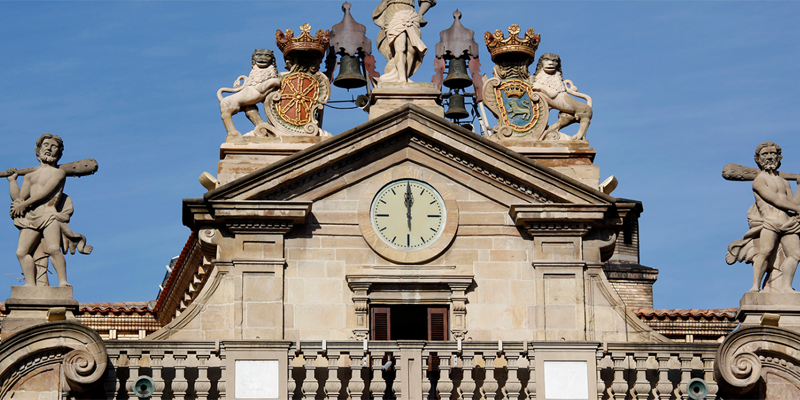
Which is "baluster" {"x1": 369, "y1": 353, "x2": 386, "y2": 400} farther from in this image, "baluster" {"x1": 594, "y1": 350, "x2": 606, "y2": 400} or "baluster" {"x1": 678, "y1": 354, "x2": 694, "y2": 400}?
"baluster" {"x1": 678, "y1": 354, "x2": 694, "y2": 400}

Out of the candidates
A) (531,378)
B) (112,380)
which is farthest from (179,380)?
(531,378)

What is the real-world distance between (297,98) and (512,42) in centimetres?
463

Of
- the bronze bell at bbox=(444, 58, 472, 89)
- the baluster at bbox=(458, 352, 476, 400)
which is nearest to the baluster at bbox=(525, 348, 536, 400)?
the baluster at bbox=(458, 352, 476, 400)

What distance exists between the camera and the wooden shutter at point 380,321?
1412 inches

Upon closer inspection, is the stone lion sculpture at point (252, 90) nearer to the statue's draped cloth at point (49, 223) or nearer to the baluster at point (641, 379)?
the statue's draped cloth at point (49, 223)

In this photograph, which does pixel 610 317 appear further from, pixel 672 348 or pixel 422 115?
pixel 422 115

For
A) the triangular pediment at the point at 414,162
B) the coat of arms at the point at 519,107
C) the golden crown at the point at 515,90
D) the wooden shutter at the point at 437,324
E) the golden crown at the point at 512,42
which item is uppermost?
the golden crown at the point at 512,42

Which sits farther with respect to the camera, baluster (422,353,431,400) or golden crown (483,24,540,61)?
golden crown (483,24,540,61)

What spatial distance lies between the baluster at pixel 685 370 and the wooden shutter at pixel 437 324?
4.62 m

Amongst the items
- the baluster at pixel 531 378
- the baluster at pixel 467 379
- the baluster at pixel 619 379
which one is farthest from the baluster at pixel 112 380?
the baluster at pixel 619 379

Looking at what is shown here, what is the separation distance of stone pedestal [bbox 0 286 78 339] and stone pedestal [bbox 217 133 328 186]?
4563mm

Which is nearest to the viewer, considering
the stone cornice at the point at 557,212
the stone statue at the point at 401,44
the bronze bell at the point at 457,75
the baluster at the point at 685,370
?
the baluster at the point at 685,370

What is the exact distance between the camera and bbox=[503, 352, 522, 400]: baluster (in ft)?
110

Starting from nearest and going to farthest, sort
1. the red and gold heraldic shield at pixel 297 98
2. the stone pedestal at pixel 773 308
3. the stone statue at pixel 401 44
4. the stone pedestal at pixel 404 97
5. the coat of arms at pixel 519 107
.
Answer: the stone pedestal at pixel 773 308, the stone pedestal at pixel 404 97, the red and gold heraldic shield at pixel 297 98, the stone statue at pixel 401 44, the coat of arms at pixel 519 107
